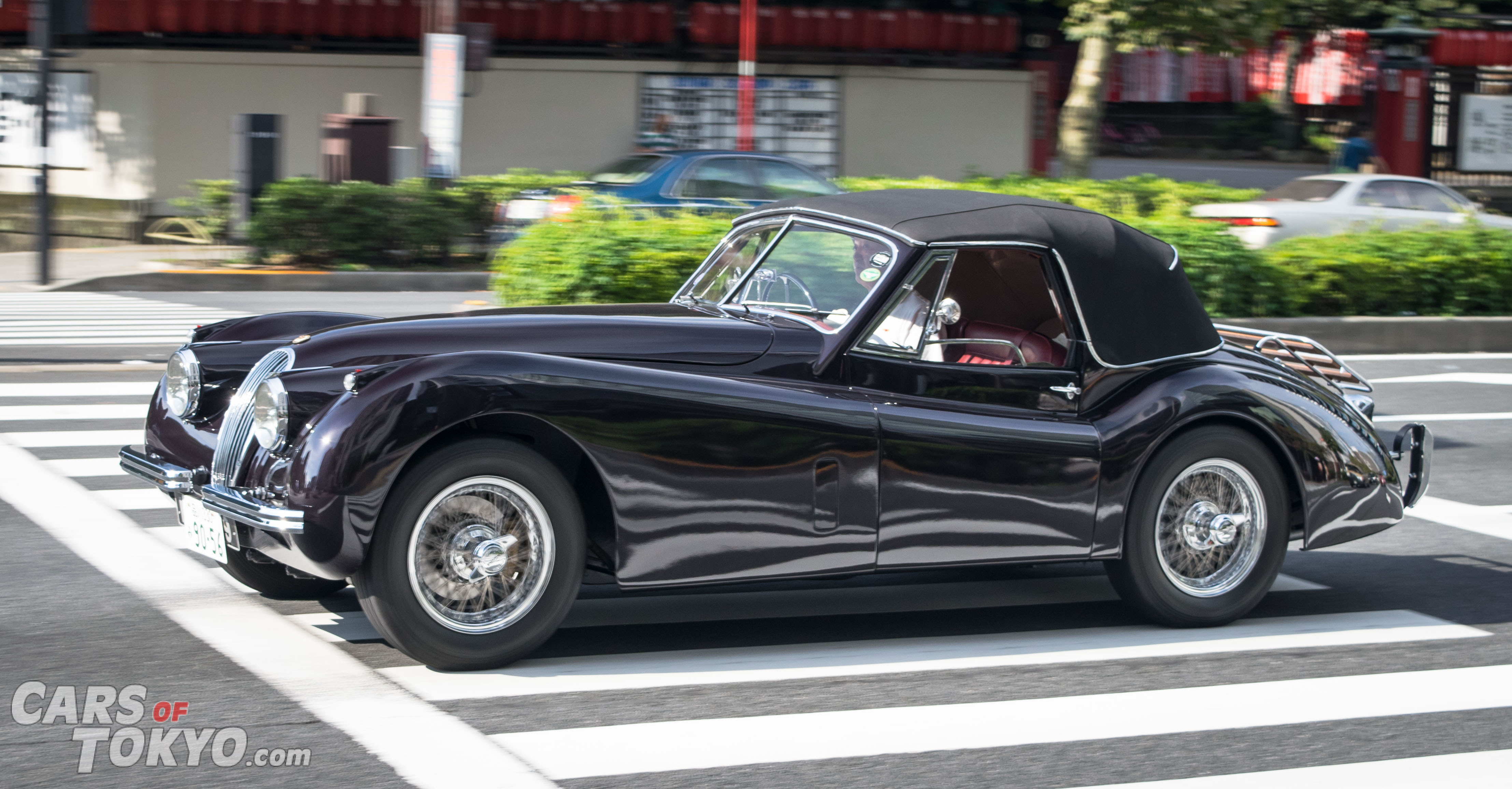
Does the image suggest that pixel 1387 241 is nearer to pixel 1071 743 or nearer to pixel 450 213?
pixel 450 213

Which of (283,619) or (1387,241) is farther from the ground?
(1387,241)

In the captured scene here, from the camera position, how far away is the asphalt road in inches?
158

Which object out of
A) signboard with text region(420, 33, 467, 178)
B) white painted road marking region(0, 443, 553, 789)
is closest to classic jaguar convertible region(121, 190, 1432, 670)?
white painted road marking region(0, 443, 553, 789)

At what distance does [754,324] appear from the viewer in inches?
209

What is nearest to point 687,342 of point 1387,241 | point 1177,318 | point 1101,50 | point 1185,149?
point 1177,318

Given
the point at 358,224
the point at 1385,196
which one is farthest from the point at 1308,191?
the point at 358,224

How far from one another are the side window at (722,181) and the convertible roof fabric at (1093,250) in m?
11.4

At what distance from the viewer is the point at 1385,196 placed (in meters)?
18.0

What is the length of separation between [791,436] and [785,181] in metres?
13.2

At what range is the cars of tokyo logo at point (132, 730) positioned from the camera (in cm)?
389

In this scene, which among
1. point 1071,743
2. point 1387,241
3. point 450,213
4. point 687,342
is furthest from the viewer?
point 450,213

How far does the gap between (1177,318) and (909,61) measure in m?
22.5

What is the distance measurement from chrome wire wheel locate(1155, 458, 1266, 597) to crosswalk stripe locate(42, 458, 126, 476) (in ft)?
16.1

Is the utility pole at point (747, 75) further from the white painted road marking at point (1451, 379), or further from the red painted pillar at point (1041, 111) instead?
the white painted road marking at point (1451, 379)
